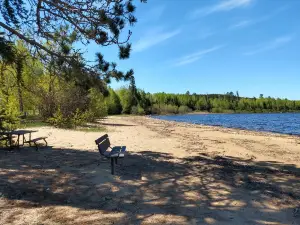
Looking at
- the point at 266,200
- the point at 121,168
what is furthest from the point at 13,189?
the point at 266,200

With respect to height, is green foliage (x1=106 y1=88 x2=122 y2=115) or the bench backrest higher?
green foliage (x1=106 y1=88 x2=122 y2=115)

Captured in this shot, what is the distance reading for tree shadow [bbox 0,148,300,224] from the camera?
16.2ft

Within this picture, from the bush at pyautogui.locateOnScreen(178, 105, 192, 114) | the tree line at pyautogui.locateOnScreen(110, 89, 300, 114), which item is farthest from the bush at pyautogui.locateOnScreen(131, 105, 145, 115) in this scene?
the bush at pyautogui.locateOnScreen(178, 105, 192, 114)

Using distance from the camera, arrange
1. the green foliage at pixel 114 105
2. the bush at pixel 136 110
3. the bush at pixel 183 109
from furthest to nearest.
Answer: the bush at pixel 183 109 < the bush at pixel 136 110 < the green foliage at pixel 114 105

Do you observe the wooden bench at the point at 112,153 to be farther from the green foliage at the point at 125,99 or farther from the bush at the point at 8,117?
the green foliage at the point at 125,99

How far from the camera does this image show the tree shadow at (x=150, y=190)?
494 cm

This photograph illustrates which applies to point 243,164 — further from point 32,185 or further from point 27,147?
point 27,147

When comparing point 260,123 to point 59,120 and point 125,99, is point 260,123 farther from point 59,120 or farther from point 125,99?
point 125,99

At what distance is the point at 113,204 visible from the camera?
546 centimetres

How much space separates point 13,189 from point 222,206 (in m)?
4.21

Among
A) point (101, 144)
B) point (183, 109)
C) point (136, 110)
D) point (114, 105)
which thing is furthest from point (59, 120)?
point (183, 109)

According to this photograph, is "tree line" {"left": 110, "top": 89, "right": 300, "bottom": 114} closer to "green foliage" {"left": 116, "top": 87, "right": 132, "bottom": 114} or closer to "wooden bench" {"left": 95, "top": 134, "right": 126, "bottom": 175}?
"green foliage" {"left": 116, "top": 87, "right": 132, "bottom": 114}

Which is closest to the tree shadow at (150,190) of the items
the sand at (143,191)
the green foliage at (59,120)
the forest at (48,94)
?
the sand at (143,191)

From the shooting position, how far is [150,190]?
6.38 m
